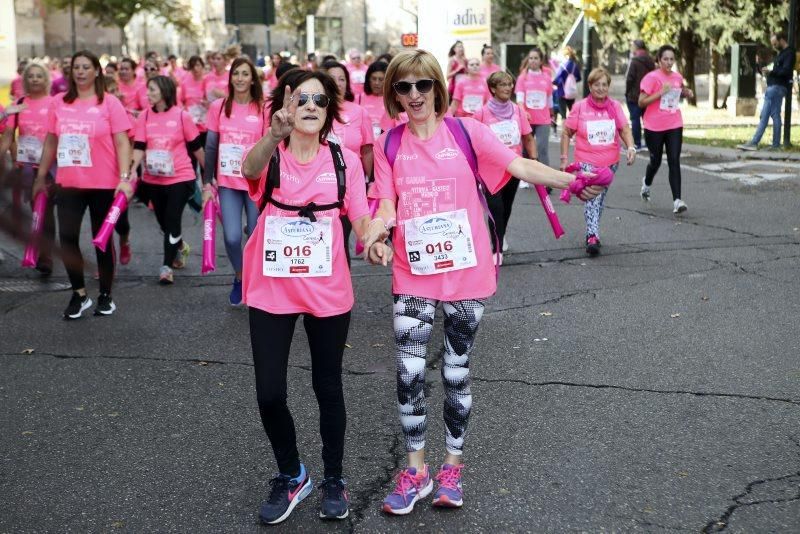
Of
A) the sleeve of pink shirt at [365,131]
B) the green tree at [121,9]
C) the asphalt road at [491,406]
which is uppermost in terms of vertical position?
the green tree at [121,9]

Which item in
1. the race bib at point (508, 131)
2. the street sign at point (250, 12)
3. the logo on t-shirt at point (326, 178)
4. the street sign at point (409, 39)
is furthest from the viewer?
the street sign at point (250, 12)

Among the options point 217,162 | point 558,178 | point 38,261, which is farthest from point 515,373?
point 38,261

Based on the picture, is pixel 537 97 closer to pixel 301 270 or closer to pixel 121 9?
pixel 301 270

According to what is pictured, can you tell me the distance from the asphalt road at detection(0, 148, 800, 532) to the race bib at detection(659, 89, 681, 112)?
10.0 feet

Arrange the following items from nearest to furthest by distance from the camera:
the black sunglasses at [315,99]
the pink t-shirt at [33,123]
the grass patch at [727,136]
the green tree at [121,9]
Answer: the black sunglasses at [315,99] → the pink t-shirt at [33,123] → the grass patch at [727,136] → the green tree at [121,9]

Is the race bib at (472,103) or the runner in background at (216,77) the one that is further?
the runner in background at (216,77)

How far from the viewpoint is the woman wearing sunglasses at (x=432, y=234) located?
4.54 m

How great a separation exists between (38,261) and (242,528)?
2.52 meters

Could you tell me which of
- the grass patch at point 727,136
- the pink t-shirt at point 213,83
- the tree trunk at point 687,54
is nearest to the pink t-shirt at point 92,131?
the pink t-shirt at point 213,83

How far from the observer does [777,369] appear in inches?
256

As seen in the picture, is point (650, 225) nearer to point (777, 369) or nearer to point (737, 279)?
point (737, 279)

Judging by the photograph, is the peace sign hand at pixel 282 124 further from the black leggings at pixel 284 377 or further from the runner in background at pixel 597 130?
the runner in background at pixel 597 130

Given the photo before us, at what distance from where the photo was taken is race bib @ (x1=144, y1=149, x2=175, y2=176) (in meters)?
9.52

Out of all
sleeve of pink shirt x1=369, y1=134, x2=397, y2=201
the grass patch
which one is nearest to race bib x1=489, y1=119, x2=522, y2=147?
sleeve of pink shirt x1=369, y1=134, x2=397, y2=201
